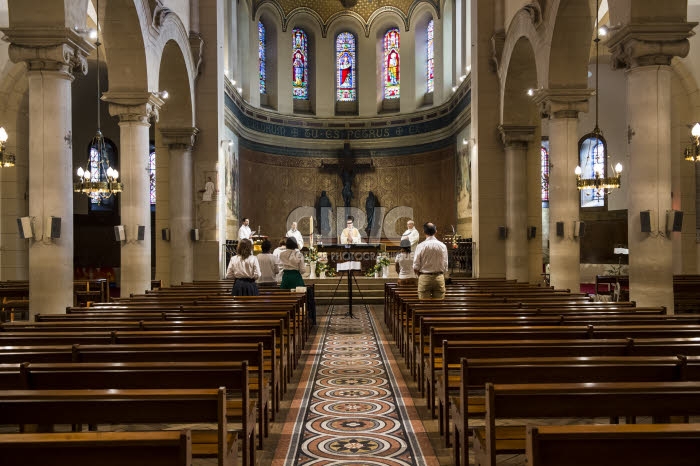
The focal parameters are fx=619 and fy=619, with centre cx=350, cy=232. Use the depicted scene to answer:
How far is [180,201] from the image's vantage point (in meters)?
16.8

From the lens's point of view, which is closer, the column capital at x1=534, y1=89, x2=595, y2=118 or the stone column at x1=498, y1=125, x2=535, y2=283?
the column capital at x1=534, y1=89, x2=595, y2=118

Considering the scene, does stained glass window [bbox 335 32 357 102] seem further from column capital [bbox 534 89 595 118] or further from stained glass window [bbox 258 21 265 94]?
column capital [bbox 534 89 595 118]

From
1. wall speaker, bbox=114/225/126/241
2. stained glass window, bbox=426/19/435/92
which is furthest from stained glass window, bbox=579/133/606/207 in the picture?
wall speaker, bbox=114/225/126/241

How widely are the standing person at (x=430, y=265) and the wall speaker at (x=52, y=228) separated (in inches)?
198

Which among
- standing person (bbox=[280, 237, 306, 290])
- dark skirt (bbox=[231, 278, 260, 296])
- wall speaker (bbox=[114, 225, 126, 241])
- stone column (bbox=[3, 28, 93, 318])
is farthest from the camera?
wall speaker (bbox=[114, 225, 126, 241])

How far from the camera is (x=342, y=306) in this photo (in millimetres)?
15828

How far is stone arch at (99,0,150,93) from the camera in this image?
12.1 meters

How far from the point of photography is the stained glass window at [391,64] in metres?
28.0

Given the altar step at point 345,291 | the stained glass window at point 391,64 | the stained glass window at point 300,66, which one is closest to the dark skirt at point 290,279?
the altar step at point 345,291

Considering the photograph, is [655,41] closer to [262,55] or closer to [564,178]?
[564,178]

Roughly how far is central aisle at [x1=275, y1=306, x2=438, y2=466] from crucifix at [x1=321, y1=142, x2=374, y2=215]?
707 inches

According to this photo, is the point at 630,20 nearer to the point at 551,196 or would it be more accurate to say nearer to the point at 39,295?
the point at 551,196

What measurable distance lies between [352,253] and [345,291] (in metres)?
1.52

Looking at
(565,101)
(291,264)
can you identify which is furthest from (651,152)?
(291,264)
